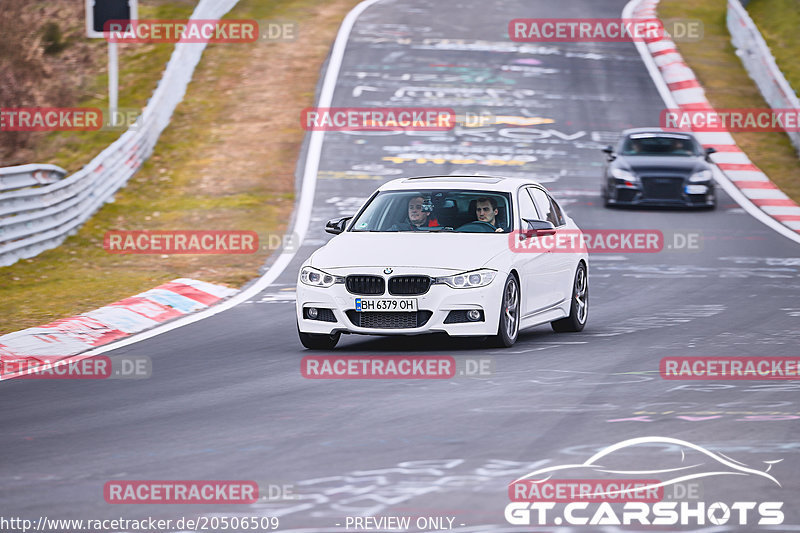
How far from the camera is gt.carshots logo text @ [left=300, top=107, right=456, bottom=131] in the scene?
32.2m

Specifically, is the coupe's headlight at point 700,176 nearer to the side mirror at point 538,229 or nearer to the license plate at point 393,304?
the side mirror at point 538,229

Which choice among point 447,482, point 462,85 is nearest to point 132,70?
point 462,85

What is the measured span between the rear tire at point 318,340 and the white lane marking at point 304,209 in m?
1.69

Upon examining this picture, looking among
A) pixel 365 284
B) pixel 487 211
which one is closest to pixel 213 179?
pixel 487 211

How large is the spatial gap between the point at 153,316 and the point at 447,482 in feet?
26.8

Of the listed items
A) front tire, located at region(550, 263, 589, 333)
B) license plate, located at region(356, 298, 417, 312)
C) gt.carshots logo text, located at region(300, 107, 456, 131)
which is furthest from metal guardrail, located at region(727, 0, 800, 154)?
license plate, located at region(356, 298, 417, 312)

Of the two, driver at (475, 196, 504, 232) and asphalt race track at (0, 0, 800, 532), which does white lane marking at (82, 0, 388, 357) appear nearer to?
asphalt race track at (0, 0, 800, 532)

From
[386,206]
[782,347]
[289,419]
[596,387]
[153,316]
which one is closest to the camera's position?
[289,419]

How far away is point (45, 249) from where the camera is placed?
2112 centimetres

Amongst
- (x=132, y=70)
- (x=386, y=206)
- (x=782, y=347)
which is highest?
(x=132, y=70)

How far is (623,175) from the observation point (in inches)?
1011

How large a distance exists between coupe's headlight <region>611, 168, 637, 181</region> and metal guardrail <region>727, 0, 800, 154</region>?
7.27m

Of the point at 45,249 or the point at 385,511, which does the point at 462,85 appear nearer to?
the point at 45,249

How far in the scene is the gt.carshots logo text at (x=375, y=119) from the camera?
32.2 m
